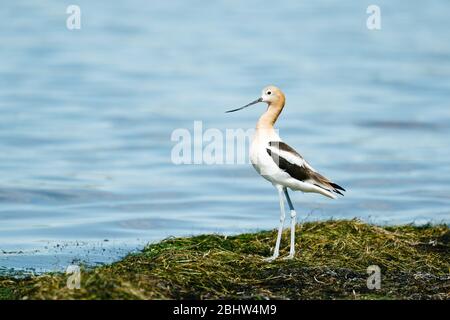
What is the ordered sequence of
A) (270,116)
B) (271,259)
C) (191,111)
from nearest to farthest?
(271,259)
(270,116)
(191,111)

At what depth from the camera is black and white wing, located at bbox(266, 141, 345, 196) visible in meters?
12.7

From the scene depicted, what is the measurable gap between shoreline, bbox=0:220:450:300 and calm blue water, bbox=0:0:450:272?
1913 mm

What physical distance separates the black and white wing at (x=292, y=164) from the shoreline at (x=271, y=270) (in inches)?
33.2

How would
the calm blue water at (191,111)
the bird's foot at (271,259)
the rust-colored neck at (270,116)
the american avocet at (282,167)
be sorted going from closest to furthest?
the bird's foot at (271,259), the american avocet at (282,167), the rust-colored neck at (270,116), the calm blue water at (191,111)

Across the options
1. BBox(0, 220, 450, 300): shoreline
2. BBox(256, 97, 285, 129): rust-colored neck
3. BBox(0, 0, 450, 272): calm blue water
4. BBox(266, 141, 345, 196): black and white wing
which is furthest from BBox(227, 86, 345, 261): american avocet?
BBox(0, 0, 450, 272): calm blue water

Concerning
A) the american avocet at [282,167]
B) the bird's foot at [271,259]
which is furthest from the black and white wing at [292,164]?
the bird's foot at [271,259]

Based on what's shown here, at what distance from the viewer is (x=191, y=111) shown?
2902 cm

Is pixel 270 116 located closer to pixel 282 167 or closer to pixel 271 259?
pixel 282 167

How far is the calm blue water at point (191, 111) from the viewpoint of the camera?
722 inches

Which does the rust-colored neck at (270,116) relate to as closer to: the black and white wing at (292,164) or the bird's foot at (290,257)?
the black and white wing at (292,164)

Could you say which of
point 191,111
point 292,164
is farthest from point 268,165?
point 191,111

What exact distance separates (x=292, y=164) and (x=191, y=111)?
54.1 ft

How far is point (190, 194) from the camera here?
802 inches

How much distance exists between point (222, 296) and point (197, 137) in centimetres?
1429
